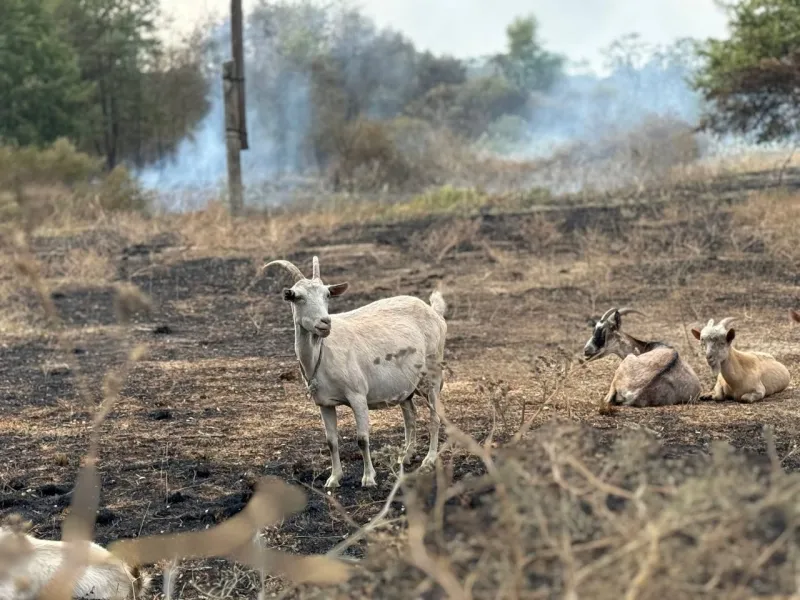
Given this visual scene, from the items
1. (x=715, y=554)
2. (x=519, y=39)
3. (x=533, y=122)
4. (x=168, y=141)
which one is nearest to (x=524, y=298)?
(x=715, y=554)

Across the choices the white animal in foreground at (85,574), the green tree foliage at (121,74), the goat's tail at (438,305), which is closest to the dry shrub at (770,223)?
the goat's tail at (438,305)

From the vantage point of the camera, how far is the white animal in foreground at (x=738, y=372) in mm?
9875

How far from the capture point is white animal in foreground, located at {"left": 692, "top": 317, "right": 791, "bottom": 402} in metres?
9.88

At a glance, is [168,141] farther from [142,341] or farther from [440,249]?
[142,341]

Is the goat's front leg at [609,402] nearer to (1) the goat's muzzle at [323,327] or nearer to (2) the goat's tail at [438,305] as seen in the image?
(2) the goat's tail at [438,305]

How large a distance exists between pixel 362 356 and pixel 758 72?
22365 mm

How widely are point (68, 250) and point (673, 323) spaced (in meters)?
11.0

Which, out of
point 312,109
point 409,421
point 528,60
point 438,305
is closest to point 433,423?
point 409,421

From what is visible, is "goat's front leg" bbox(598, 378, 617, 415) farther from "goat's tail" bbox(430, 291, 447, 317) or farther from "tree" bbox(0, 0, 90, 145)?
"tree" bbox(0, 0, 90, 145)

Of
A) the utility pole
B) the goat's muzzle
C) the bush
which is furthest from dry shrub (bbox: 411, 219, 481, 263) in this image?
the goat's muzzle

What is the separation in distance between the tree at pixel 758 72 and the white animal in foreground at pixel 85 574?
24222 millimetres

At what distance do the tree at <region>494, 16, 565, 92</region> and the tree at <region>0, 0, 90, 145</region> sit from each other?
54214 mm

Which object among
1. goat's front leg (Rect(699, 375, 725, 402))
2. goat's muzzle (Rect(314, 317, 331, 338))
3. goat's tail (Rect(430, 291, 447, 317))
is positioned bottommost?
goat's front leg (Rect(699, 375, 725, 402))

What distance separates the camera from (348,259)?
20.5 m
